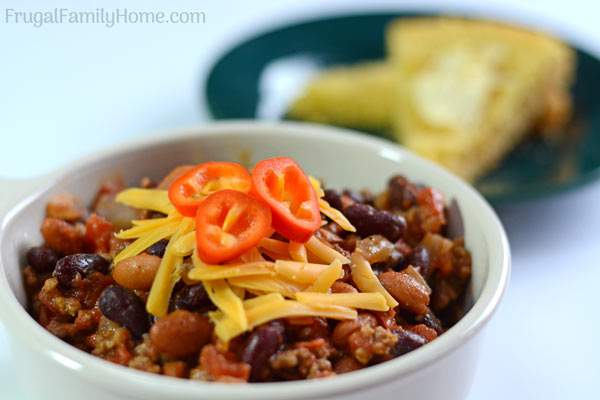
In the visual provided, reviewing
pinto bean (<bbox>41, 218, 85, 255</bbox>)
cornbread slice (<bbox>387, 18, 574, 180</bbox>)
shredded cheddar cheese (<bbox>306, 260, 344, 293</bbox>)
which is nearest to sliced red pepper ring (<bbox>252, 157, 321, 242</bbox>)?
shredded cheddar cheese (<bbox>306, 260, 344, 293</bbox>)

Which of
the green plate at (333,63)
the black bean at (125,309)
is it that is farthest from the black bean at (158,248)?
the green plate at (333,63)

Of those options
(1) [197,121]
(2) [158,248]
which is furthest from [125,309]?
(1) [197,121]

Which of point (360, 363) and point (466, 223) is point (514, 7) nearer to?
point (466, 223)

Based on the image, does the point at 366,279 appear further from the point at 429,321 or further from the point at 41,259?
the point at 41,259

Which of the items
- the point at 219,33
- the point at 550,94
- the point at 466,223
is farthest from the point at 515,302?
the point at 219,33

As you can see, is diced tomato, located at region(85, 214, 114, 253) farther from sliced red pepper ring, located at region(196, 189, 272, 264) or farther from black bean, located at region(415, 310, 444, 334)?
black bean, located at region(415, 310, 444, 334)

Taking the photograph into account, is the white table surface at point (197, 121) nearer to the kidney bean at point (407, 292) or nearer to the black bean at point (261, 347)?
the kidney bean at point (407, 292)
